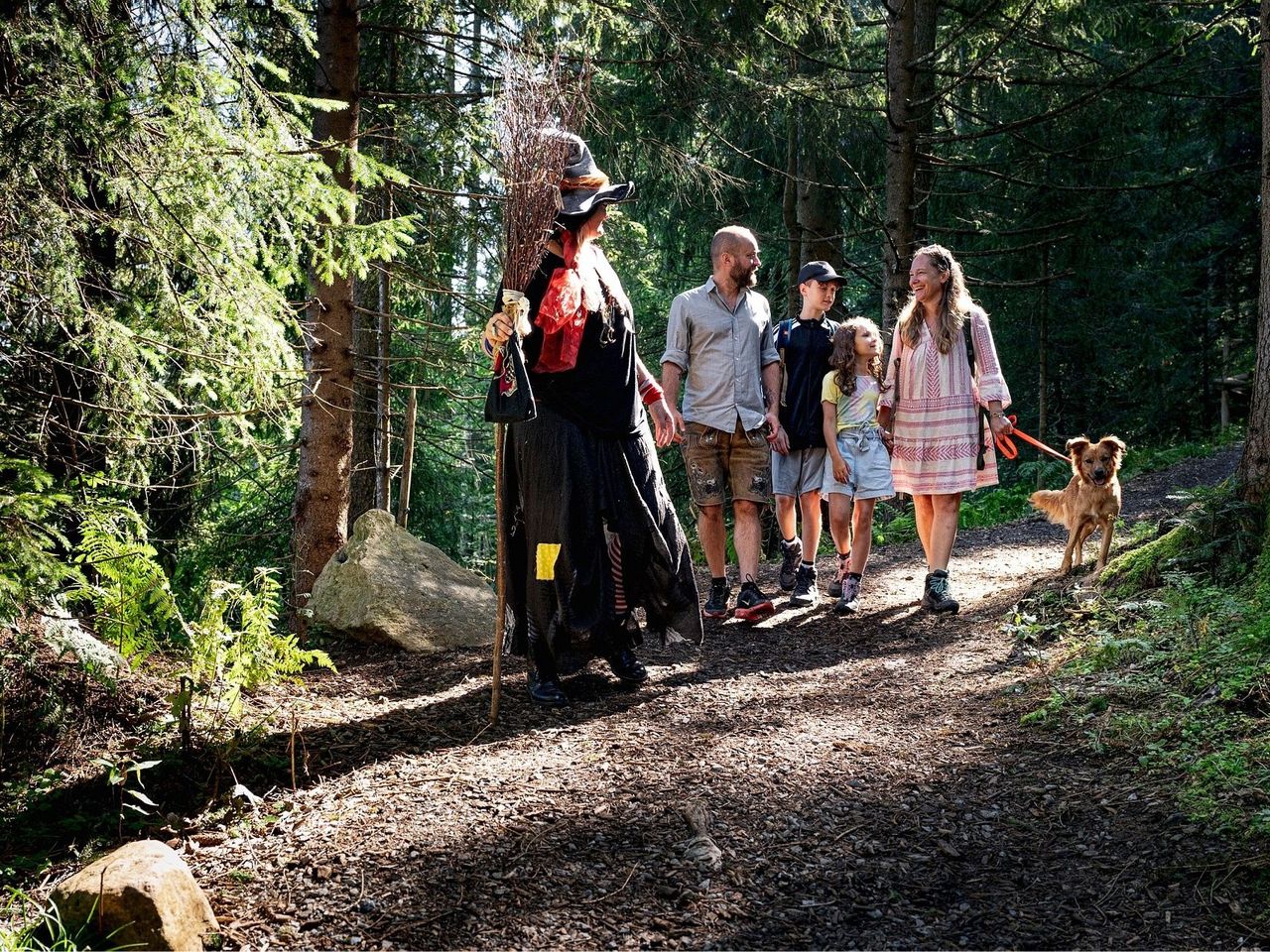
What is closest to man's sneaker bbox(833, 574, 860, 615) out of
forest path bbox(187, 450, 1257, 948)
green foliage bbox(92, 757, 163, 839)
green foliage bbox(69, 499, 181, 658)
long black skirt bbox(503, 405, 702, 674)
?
forest path bbox(187, 450, 1257, 948)

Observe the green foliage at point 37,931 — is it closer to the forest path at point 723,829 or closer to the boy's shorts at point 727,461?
the forest path at point 723,829

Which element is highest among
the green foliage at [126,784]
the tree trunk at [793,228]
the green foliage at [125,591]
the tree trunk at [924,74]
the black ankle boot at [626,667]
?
the tree trunk at [924,74]

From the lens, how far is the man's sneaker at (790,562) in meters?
7.25

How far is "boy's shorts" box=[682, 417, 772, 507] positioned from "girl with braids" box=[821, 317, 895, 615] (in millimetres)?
577

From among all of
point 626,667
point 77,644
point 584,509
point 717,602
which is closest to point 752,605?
point 717,602

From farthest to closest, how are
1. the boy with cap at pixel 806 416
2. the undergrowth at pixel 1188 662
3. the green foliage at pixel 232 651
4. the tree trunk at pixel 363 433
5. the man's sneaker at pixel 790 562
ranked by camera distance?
the tree trunk at pixel 363 433
the man's sneaker at pixel 790 562
the boy with cap at pixel 806 416
the green foliage at pixel 232 651
the undergrowth at pixel 1188 662

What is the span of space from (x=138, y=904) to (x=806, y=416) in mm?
5124

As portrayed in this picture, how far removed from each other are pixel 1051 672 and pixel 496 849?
9.70ft

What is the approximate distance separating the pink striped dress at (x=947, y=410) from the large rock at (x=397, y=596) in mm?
2937

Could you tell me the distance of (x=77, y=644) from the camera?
4.03 metres

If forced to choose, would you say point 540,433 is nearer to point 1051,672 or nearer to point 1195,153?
point 1051,672

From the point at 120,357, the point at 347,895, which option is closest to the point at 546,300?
the point at 120,357

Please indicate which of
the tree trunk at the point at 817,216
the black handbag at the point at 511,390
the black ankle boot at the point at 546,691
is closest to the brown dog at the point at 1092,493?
the black ankle boot at the point at 546,691

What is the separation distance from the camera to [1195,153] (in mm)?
18281
